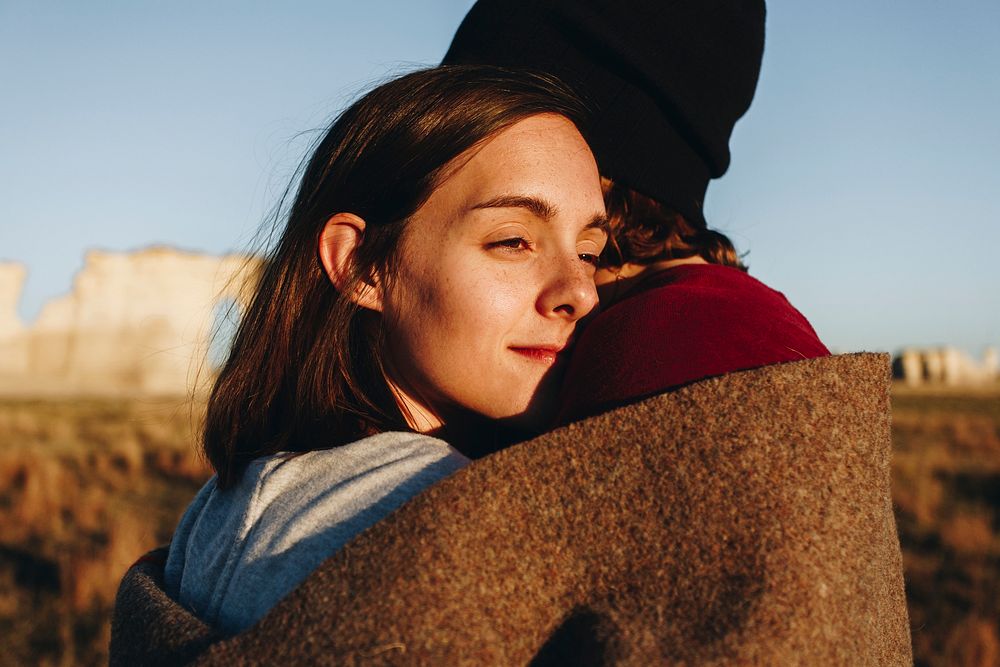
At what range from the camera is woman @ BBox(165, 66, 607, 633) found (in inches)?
68.4

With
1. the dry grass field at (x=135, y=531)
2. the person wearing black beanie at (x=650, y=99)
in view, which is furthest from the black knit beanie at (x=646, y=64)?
the dry grass field at (x=135, y=531)

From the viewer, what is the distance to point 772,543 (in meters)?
1.09

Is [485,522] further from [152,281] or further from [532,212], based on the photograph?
[152,281]

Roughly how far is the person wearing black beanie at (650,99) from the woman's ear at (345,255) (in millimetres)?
Answer: 543

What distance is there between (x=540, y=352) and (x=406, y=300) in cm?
36

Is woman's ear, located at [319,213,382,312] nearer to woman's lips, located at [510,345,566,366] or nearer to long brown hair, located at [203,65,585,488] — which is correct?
long brown hair, located at [203,65,585,488]

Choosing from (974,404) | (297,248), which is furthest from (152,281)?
(297,248)

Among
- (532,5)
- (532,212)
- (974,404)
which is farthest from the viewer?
(974,404)

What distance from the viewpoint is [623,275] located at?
2158 millimetres

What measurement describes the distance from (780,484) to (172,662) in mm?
1004

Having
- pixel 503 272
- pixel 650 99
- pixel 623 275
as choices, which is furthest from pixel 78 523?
pixel 650 99

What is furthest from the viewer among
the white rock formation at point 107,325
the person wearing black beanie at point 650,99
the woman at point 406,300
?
the white rock formation at point 107,325

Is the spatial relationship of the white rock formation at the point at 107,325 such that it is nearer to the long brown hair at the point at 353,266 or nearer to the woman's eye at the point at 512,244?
the long brown hair at the point at 353,266

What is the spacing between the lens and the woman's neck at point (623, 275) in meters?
2.09
